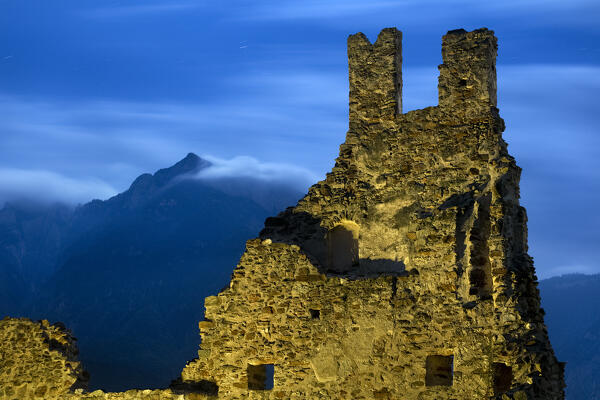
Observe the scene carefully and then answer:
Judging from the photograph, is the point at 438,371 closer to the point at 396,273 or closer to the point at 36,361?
the point at 396,273

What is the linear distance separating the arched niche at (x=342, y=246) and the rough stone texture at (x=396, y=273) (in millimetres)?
17

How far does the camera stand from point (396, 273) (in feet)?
53.6

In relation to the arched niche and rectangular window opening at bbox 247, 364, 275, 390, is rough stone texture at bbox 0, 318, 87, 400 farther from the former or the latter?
the arched niche

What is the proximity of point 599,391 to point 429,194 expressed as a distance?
36056 mm

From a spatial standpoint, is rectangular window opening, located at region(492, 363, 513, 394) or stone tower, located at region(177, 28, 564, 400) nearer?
rectangular window opening, located at region(492, 363, 513, 394)

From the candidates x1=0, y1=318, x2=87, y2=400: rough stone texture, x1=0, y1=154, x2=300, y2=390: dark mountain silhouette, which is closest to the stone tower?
x1=0, y1=318, x2=87, y2=400: rough stone texture

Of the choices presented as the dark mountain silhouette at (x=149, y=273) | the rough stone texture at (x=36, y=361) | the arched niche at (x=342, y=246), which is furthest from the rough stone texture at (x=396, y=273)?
the dark mountain silhouette at (x=149, y=273)

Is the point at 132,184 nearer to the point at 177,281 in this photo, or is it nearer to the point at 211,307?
the point at 177,281

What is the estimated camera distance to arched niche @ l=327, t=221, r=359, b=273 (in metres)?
17.3

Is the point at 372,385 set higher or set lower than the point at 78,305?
lower

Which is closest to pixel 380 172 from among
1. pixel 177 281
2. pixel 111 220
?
pixel 177 281

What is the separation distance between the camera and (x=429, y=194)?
54.7 feet

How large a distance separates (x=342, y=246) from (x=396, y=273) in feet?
4.74

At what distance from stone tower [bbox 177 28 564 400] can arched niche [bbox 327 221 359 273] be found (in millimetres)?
23
